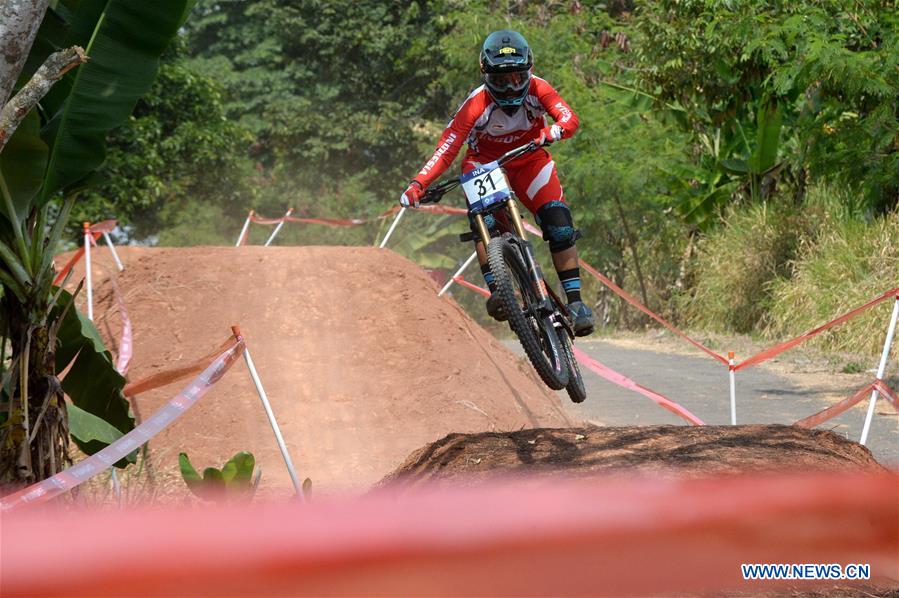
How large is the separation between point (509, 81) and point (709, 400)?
23.2 feet

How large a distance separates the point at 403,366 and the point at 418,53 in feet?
66.7

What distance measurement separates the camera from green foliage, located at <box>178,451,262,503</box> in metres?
6.71

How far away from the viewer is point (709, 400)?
12.6m

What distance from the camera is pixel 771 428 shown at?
632 cm

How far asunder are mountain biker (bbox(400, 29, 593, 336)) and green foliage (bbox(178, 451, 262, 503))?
1.75 metres

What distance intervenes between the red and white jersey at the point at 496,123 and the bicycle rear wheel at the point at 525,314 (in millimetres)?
609

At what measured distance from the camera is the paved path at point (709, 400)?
10.6 meters

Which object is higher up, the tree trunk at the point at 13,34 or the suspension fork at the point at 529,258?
the tree trunk at the point at 13,34

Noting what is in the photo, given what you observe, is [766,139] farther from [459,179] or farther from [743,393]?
[459,179]

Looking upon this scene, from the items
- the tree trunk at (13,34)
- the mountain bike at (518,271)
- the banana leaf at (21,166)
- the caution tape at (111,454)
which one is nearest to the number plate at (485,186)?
the mountain bike at (518,271)

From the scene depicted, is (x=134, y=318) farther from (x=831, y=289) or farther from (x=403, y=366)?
(x=831, y=289)

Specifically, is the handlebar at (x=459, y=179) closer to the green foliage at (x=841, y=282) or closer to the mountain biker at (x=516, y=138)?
the mountain biker at (x=516, y=138)

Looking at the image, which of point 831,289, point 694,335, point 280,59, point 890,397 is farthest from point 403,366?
point 280,59

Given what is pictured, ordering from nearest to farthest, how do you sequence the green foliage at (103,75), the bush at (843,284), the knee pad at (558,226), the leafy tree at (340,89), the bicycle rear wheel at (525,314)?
the green foliage at (103,75) → the bicycle rear wheel at (525,314) → the knee pad at (558,226) → the bush at (843,284) → the leafy tree at (340,89)
